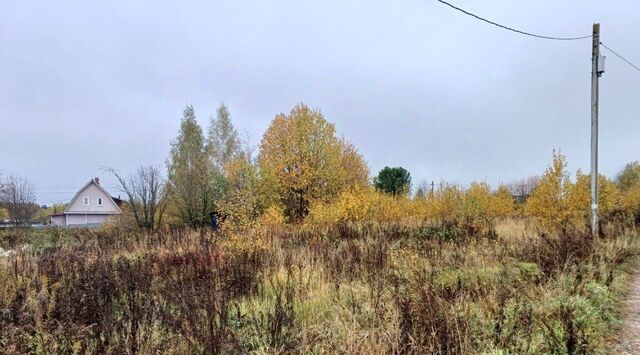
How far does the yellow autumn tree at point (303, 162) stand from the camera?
26.5 metres

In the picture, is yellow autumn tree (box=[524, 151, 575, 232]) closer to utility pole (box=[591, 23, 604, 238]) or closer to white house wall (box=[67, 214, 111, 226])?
utility pole (box=[591, 23, 604, 238])

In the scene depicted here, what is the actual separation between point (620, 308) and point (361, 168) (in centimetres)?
3362

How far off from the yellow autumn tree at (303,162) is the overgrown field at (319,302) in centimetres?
1797

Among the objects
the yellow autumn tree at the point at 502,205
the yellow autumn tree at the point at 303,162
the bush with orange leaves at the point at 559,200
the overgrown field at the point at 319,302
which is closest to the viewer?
the overgrown field at the point at 319,302

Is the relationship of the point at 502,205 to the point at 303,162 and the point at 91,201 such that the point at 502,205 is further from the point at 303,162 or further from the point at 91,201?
the point at 91,201

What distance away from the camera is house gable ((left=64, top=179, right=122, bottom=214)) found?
56497mm

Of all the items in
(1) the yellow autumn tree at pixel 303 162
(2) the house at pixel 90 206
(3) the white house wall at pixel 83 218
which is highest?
(1) the yellow autumn tree at pixel 303 162

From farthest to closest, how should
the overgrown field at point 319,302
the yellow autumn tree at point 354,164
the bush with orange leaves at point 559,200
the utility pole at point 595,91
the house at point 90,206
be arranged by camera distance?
the house at point 90,206, the yellow autumn tree at point 354,164, the bush with orange leaves at point 559,200, the utility pole at point 595,91, the overgrown field at point 319,302

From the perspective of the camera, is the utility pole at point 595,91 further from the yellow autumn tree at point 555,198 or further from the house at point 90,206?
the house at point 90,206

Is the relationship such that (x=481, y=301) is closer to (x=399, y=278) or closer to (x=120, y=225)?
(x=399, y=278)

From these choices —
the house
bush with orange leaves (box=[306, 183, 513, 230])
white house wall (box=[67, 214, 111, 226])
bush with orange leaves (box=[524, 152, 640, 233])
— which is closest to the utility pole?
bush with orange leaves (box=[524, 152, 640, 233])

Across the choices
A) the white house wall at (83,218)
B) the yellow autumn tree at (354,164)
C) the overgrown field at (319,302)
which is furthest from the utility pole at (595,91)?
the white house wall at (83,218)

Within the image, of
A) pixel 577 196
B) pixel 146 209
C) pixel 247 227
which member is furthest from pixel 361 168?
pixel 247 227

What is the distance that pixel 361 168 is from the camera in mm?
38688
